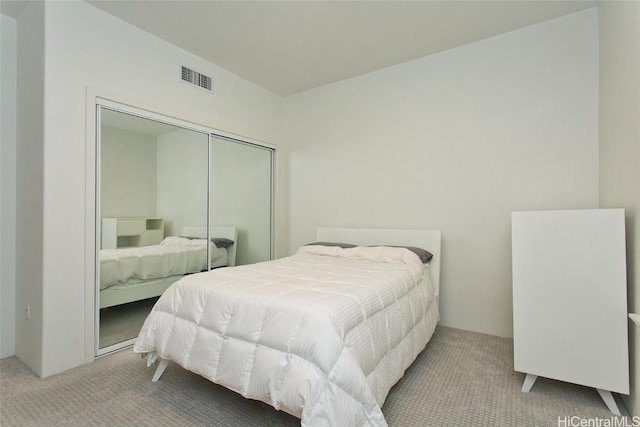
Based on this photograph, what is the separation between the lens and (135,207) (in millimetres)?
2631

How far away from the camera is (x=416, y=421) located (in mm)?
1565

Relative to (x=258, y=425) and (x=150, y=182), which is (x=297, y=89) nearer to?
(x=150, y=182)

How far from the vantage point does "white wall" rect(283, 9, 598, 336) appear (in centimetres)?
242

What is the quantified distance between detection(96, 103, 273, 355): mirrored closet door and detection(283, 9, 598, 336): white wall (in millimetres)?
1115

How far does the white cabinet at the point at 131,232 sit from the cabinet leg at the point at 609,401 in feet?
10.7

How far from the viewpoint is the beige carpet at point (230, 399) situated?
1.59 m

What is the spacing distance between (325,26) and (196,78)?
1369 mm

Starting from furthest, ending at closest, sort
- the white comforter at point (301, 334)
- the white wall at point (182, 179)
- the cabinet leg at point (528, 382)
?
1. the white wall at point (182, 179)
2. the cabinet leg at point (528, 382)
3. the white comforter at point (301, 334)

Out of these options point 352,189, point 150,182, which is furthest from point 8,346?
point 352,189

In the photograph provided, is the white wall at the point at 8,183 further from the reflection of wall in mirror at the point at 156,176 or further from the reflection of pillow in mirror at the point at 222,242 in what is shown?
the reflection of pillow in mirror at the point at 222,242

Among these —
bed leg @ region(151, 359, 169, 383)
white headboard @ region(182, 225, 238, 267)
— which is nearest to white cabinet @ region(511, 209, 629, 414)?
bed leg @ region(151, 359, 169, 383)

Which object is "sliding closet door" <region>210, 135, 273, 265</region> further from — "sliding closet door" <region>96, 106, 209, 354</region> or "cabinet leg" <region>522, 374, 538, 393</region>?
"cabinet leg" <region>522, 374, 538, 393</region>

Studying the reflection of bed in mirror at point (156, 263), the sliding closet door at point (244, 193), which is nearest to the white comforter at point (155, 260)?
the reflection of bed in mirror at point (156, 263)

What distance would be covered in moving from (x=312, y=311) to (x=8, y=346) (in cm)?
262
